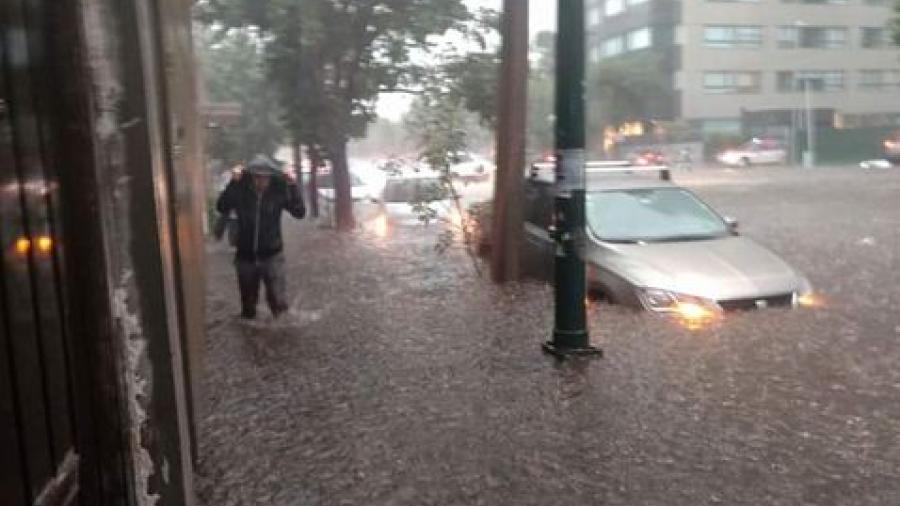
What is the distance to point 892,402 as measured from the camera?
6.38m

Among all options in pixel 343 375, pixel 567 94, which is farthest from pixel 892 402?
pixel 343 375

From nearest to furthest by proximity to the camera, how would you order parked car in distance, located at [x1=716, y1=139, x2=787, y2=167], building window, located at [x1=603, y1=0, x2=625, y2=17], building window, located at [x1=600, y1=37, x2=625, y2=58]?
parked car in distance, located at [x1=716, y1=139, x2=787, y2=167] < building window, located at [x1=603, y1=0, x2=625, y2=17] < building window, located at [x1=600, y1=37, x2=625, y2=58]

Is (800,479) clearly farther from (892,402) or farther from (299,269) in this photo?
(299,269)

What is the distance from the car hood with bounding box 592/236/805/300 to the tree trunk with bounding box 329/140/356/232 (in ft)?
48.5

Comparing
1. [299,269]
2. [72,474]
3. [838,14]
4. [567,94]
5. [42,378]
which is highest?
[838,14]

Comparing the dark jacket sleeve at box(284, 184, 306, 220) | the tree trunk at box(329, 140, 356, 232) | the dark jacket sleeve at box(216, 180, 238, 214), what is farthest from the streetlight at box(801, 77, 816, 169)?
the dark jacket sleeve at box(216, 180, 238, 214)

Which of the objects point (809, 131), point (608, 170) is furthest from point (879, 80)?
point (608, 170)

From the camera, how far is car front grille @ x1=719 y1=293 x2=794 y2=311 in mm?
8414

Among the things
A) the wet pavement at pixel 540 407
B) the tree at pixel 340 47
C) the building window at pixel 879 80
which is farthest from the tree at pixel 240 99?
the building window at pixel 879 80

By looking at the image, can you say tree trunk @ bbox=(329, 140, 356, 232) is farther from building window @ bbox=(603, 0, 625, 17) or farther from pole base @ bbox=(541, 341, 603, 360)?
building window @ bbox=(603, 0, 625, 17)

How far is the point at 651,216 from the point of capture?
397 inches

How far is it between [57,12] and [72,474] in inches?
40.4

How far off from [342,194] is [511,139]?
12639mm

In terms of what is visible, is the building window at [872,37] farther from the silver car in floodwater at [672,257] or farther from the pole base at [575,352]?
the pole base at [575,352]
